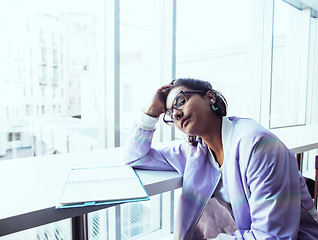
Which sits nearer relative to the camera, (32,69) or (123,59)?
(32,69)

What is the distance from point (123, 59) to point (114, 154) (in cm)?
77

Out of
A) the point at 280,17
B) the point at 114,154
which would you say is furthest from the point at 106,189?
the point at 280,17

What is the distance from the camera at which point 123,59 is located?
1692mm

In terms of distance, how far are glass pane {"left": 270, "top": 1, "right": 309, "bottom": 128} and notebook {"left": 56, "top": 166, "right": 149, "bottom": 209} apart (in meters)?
2.47

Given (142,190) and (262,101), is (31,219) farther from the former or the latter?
(262,101)

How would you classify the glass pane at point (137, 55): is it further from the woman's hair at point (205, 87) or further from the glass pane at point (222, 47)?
the woman's hair at point (205, 87)

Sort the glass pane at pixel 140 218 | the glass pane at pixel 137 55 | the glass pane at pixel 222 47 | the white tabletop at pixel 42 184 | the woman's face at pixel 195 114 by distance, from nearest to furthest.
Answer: the white tabletop at pixel 42 184
the woman's face at pixel 195 114
the glass pane at pixel 137 55
the glass pane at pixel 140 218
the glass pane at pixel 222 47

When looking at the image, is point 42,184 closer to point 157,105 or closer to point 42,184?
point 42,184

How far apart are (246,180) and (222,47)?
2.04 m

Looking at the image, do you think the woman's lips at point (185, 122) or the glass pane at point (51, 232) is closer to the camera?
the woman's lips at point (185, 122)

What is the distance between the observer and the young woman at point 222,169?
0.62 meters

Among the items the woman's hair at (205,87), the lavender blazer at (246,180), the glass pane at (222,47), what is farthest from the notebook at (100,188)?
the glass pane at (222,47)

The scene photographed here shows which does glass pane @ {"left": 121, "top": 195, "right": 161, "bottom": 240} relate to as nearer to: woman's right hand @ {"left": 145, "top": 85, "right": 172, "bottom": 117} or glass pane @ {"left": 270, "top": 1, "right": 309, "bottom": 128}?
woman's right hand @ {"left": 145, "top": 85, "right": 172, "bottom": 117}

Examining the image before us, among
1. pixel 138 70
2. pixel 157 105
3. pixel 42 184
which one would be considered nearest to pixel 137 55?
pixel 138 70
